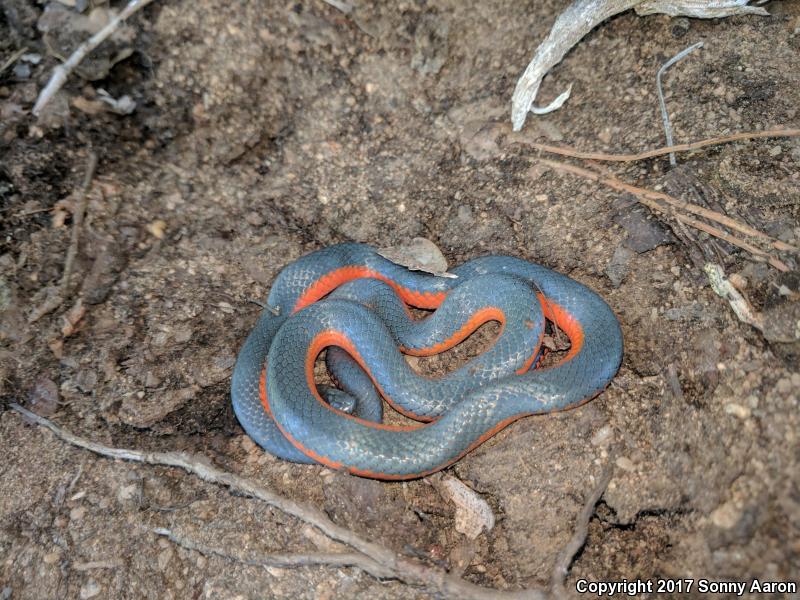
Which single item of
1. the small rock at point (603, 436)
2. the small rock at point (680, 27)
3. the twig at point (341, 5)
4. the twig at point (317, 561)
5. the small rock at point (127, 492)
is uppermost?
the small rock at point (680, 27)

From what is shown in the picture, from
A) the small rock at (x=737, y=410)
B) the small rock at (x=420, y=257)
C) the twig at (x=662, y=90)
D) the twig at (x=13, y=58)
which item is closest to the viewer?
the small rock at (x=737, y=410)

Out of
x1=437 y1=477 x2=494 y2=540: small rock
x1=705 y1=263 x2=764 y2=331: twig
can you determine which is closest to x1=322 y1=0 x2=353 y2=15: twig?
x1=705 y1=263 x2=764 y2=331: twig

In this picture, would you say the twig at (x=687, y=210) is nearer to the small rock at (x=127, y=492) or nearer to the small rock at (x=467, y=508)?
the small rock at (x=467, y=508)

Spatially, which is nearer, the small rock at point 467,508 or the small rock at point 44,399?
the small rock at point 467,508

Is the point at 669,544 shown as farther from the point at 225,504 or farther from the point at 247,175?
the point at 247,175

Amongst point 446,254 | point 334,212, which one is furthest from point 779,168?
point 334,212

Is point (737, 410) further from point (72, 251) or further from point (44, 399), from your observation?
point (44, 399)

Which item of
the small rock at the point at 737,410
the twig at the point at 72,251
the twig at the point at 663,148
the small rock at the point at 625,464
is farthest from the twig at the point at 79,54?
the small rock at the point at 737,410
